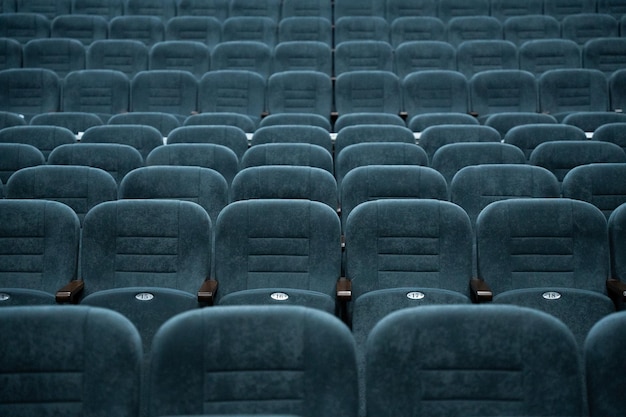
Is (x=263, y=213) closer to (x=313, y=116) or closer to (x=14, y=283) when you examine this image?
(x=14, y=283)

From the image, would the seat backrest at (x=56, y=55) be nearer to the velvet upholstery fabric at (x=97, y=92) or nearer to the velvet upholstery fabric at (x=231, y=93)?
the velvet upholstery fabric at (x=97, y=92)

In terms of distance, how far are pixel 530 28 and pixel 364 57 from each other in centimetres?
74

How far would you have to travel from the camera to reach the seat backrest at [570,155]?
1509mm

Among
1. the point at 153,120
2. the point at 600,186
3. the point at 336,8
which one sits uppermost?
the point at 336,8

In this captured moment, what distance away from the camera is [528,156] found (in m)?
1.66

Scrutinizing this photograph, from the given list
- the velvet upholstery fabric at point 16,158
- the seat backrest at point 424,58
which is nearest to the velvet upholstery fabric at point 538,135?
the seat backrest at point 424,58

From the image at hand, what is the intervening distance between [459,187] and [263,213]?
0.44m

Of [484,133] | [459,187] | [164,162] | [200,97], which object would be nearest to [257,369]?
[459,187]

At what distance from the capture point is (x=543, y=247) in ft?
3.73

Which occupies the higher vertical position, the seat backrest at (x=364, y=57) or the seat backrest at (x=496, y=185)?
the seat backrest at (x=364, y=57)

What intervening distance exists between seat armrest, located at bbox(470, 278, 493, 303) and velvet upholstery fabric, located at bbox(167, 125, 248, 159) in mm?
760

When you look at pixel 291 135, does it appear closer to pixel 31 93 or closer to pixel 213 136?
pixel 213 136

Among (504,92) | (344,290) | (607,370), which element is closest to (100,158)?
(344,290)

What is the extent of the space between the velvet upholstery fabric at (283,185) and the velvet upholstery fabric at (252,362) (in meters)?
0.64
